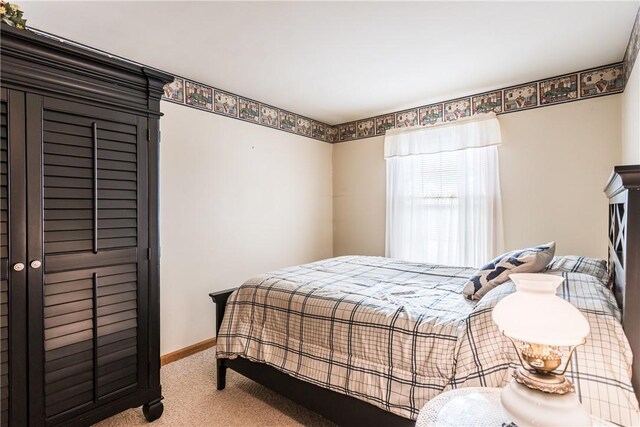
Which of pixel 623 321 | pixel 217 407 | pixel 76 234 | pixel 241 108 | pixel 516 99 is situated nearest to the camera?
pixel 623 321

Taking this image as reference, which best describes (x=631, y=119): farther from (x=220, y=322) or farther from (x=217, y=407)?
(x=217, y=407)

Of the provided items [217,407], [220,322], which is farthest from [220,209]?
[217,407]

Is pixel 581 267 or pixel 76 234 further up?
pixel 76 234

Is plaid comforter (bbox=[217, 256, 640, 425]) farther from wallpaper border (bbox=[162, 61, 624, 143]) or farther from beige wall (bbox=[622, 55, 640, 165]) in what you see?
wallpaper border (bbox=[162, 61, 624, 143])

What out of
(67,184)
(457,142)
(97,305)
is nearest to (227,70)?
(67,184)

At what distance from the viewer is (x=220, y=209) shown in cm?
323

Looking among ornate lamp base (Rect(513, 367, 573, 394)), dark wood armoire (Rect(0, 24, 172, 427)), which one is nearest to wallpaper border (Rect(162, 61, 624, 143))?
dark wood armoire (Rect(0, 24, 172, 427))

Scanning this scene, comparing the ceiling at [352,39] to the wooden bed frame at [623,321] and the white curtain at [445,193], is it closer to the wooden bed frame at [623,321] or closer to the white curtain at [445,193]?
the white curtain at [445,193]

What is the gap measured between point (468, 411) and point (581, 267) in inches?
47.9

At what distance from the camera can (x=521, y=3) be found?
1859 millimetres

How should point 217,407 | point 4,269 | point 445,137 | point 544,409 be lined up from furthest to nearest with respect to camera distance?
point 445,137
point 217,407
point 4,269
point 544,409

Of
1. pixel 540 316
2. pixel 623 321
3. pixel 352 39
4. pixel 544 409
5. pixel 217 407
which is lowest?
pixel 217 407

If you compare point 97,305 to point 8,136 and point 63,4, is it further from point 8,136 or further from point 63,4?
point 63,4

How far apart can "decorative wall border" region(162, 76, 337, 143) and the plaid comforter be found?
70.5 inches
